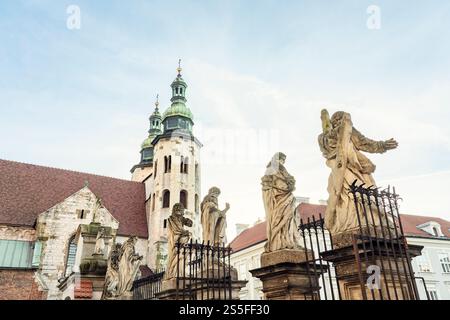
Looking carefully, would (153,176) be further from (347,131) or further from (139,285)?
(347,131)

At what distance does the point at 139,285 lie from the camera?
1012cm

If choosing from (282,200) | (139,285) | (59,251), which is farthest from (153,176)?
(282,200)

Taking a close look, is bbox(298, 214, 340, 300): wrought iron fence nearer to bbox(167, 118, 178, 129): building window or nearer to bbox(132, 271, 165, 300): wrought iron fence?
bbox(132, 271, 165, 300): wrought iron fence

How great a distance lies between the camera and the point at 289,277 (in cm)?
488

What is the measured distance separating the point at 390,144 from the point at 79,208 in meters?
25.5

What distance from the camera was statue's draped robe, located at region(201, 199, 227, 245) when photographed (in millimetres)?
8195

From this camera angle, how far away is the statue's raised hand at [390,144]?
14.5ft

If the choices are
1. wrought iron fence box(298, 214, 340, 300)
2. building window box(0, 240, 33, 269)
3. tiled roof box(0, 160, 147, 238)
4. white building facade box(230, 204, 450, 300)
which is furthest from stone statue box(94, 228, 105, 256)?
tiled roof box(0, 160, 147, 238)

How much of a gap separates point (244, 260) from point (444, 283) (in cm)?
1457

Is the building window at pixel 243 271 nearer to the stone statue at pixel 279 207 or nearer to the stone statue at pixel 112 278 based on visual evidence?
the stone statue at pixel 112 278

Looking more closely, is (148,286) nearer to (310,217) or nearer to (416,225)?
(310,217)

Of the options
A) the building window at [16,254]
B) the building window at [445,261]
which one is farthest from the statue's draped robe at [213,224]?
the building window at [445,261]

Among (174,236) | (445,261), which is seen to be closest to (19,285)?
(174,236)
